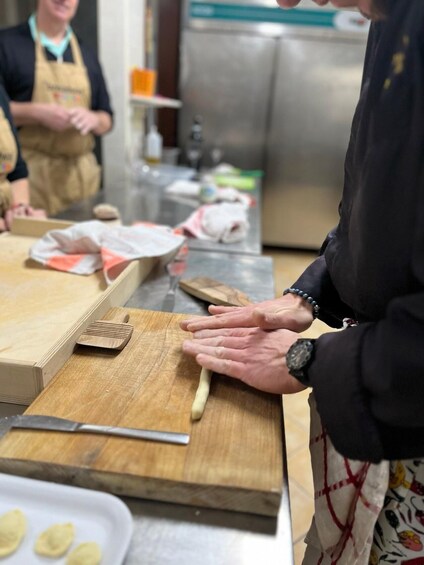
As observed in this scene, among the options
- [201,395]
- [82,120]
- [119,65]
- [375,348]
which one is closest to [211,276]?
[201,395]

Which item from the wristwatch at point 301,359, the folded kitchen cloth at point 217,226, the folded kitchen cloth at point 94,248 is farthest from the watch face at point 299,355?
the folded kitchen cloth at point 217,226

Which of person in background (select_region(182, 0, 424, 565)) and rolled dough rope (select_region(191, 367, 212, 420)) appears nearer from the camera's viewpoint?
person in background (select_region(182, 0, 424, 565))

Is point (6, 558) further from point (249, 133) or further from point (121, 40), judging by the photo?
point (249, 133)

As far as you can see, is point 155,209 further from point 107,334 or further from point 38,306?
point 107,334

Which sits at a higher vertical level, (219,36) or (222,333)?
(219,36)

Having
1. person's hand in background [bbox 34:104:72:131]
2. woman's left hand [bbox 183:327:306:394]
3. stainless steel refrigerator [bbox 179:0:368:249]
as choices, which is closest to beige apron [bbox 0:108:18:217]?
person's hand in background [bbox 34:104:72:131]

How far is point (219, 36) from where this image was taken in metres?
3.07

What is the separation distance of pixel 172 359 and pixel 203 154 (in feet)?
9.53

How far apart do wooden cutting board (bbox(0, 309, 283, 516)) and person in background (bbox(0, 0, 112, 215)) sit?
1.40 metres

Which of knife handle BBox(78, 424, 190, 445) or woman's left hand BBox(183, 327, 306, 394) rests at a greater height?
woman's left hand BBox(183, 327, 306, 394)

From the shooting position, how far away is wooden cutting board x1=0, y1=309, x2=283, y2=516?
0.45 metres

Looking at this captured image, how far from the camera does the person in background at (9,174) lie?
4.25 feet

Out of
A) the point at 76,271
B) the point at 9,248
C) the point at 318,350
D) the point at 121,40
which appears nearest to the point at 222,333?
the point at 318,350

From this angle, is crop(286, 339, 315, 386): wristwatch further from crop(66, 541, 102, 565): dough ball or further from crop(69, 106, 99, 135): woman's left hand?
crop(69, 106, 99, 135): woman's left hand
